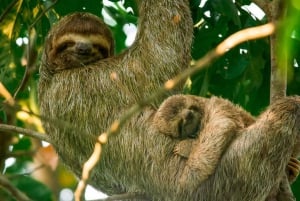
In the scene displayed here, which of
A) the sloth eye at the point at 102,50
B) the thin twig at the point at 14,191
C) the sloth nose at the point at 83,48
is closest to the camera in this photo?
the thin twig at the point at 14,191

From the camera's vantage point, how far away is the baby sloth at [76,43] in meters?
6.51

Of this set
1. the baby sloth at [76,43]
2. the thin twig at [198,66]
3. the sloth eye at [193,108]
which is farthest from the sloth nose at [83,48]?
the thin twig at [198,66]

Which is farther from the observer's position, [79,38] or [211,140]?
[79,38]

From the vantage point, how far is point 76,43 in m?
6.48

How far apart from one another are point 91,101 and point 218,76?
170 centimetres

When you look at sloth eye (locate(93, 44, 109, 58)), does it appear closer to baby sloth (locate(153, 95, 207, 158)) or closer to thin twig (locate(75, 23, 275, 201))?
baby sloth (locate(153, 95, 207, 158))

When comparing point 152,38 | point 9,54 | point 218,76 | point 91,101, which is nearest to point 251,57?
point 218,76

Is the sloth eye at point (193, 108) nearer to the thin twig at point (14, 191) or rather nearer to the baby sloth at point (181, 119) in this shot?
→ the baby sloth at point (181, 119)

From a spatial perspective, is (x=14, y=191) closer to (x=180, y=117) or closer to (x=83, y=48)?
(x=180, y=117)

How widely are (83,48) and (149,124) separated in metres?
1.16

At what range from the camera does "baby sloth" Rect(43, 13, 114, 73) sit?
21.4 ft

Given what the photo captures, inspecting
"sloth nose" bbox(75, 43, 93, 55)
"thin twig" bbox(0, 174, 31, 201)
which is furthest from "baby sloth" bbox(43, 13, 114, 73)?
"thin twig" bbox(0, 174, 31, 201)

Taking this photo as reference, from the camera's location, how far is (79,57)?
258 inches

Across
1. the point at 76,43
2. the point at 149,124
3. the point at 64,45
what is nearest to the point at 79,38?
the point at 76,43
